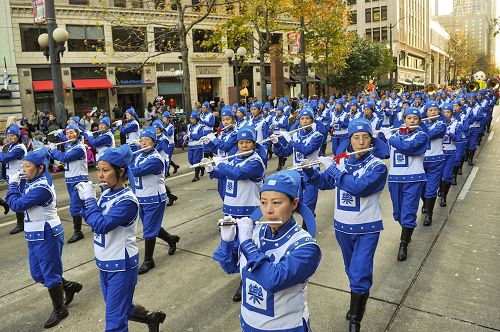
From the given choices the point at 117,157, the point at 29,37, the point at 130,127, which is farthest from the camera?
the point at 29,37

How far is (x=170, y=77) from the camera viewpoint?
35906 mm

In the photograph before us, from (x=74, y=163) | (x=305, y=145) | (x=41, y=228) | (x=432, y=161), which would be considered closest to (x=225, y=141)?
(x=305, y=145)

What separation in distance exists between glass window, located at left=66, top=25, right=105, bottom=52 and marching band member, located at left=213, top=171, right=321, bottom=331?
101 ft

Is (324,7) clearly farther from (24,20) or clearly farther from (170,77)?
(24,20)

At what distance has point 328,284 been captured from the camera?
231 inches

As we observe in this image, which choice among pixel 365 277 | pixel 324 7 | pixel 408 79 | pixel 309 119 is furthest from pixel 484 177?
pixel 408 79

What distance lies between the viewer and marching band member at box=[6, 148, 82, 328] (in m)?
5.08

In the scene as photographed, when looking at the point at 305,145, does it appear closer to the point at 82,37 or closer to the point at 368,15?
the point at 82,37

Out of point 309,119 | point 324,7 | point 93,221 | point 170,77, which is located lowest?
point 93,221

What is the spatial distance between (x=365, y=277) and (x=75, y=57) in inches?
1220

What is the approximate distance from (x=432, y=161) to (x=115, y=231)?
6522mm

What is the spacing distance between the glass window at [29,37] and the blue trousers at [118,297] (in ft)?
96.8

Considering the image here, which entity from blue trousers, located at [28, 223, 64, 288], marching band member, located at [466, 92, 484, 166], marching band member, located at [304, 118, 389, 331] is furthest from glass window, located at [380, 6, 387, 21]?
blue trousers, located at [28, 223, 64, 288]

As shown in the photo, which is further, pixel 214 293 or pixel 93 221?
pixel 214 293
